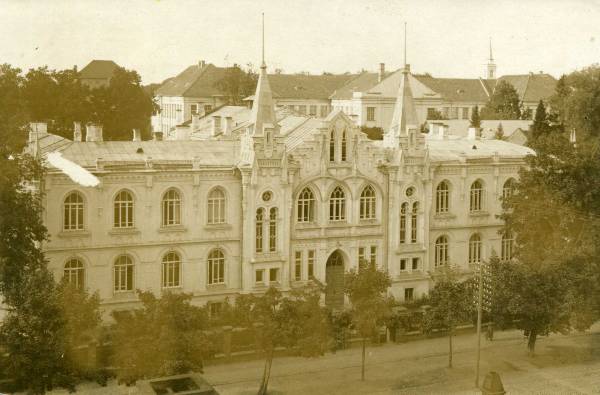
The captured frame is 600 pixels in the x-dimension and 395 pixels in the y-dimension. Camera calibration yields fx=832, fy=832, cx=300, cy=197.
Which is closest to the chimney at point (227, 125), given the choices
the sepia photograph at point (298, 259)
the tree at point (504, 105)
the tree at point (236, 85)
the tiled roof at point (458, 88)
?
the sepia photograph at point (298, 259)

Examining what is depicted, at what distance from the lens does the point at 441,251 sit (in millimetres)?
55031

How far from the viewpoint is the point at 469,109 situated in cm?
12412

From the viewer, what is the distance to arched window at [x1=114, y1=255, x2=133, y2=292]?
46.9 m

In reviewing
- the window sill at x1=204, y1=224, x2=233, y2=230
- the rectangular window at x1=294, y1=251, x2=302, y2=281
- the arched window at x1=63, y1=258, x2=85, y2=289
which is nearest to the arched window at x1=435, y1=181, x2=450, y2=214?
the rectangular window at x1=294, y1=251, x2=302, y2=281

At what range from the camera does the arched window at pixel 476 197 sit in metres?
55.2

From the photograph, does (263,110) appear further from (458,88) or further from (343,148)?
(458,88)

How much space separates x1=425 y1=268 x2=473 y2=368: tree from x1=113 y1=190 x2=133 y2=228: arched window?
17.3 metres

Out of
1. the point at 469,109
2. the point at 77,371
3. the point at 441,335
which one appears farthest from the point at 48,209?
the point at 469,109

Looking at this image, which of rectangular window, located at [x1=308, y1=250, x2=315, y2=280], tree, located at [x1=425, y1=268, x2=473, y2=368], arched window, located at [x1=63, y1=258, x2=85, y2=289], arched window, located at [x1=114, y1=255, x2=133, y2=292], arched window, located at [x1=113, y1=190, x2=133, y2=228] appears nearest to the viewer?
tree, located at [x1=425, y1=268, x2=473, y2=368]

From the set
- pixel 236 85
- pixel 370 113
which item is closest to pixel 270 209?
pixel 236 85

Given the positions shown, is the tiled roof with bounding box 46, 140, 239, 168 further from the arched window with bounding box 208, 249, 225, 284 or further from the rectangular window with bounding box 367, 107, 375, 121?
the rectangular window with bounding box 367, 107, 375, 121

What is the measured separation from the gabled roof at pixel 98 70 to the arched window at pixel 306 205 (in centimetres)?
5525

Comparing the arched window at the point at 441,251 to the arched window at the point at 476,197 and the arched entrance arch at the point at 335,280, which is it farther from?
the arched entrance arch at the point at 335,280

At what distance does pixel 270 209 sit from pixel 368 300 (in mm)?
9737
